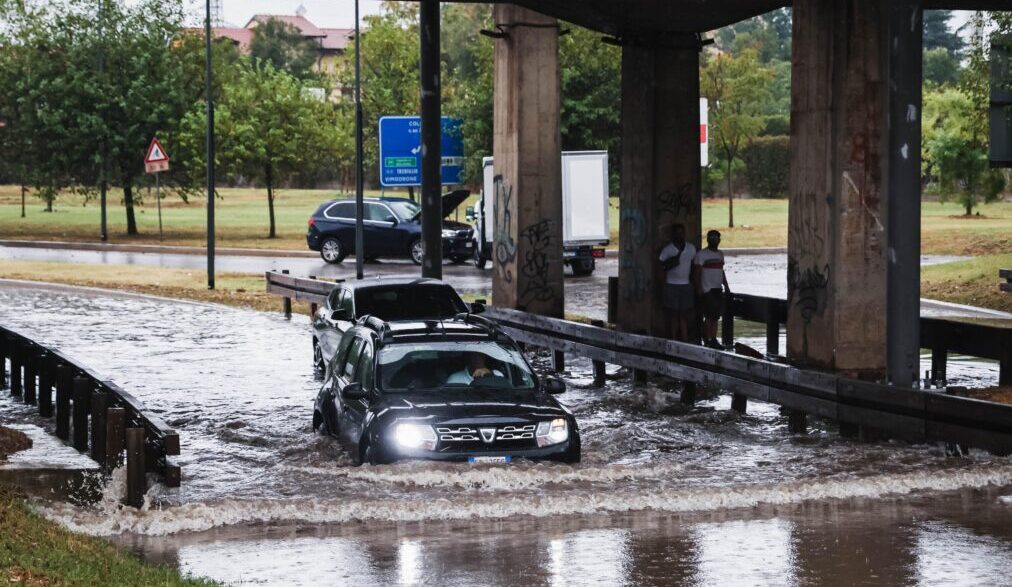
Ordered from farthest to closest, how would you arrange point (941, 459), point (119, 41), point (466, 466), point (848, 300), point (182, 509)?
1. point (119, 41)
2. point (848, 300)
3. point (941, 459)
4. point (466, 466)
5. point (182, 509)

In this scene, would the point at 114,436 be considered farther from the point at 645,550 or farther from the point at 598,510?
the point at 645,550

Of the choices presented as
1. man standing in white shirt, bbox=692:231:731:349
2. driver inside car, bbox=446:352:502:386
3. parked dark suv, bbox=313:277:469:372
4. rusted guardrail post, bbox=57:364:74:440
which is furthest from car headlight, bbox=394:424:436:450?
man standing in white shirt, bbox=692:231:731:349

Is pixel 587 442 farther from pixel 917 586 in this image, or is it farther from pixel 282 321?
pixel 282 321

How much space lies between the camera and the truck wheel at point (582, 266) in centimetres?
4128

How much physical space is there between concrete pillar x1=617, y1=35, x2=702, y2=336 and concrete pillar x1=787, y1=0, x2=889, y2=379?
251 inches

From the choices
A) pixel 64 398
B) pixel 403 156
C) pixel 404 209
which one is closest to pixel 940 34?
pixel 404 209

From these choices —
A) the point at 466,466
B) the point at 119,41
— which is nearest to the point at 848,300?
the point at 466,466

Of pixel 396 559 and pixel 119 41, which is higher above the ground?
pixel 119 41

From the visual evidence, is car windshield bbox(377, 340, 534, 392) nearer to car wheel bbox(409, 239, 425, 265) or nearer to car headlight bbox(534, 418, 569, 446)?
car headlight bbox(534, 418, 569, 446)

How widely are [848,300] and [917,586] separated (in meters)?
8.44

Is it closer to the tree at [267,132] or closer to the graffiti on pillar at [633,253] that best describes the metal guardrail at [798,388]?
the graffiti on pillar at [633,253]

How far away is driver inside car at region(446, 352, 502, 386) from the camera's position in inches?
550

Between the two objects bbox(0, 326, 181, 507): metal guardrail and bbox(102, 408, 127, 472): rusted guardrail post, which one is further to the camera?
bbox(102, 408, 127, 472): rusted guardrail post

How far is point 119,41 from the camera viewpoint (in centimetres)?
6056
